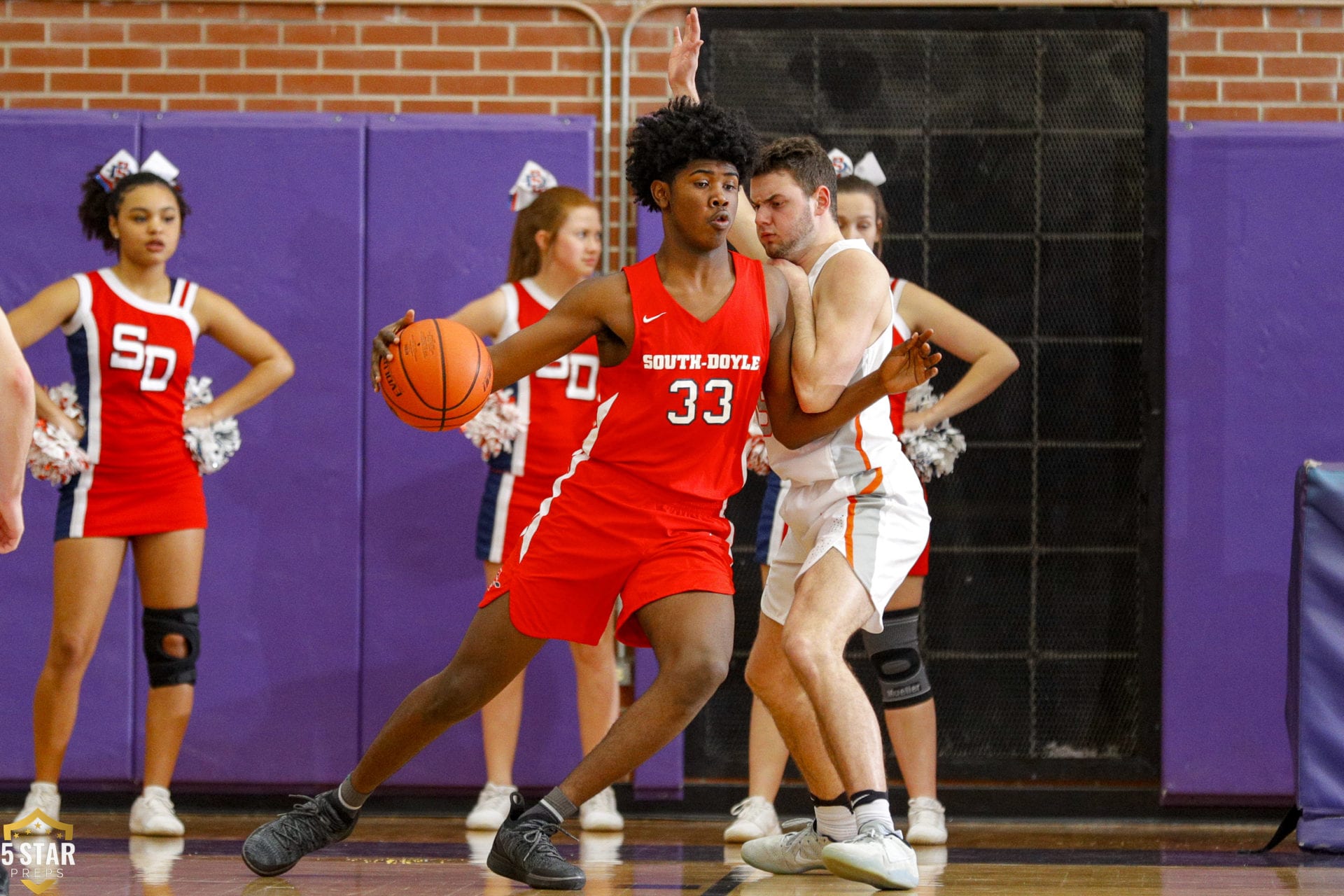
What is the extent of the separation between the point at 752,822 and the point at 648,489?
5.43 feet

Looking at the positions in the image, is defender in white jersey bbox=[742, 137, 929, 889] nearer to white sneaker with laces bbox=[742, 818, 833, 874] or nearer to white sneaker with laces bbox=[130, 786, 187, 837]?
white sneaker with laces bbox=[742, 818, 833, 874]

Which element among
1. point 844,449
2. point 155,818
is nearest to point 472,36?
point 844,449

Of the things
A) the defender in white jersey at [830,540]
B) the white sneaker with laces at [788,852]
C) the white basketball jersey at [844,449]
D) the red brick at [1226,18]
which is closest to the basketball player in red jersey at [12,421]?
the defender in white jersey at [830,540]

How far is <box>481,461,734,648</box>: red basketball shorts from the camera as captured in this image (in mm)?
3408

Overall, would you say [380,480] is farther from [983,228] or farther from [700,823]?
[983,228]

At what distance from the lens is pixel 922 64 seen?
18.1 ft

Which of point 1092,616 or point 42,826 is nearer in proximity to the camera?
point 42,826

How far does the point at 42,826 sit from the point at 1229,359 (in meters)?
4.26

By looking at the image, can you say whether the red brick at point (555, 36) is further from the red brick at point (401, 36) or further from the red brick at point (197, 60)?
the red brick at point (197, 60)

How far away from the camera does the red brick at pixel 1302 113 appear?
5.64 meters

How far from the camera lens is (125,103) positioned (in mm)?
5730

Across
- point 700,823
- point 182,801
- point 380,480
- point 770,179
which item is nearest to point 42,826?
point 182,801

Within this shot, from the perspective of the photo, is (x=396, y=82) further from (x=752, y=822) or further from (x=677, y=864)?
(x=677, y=864)

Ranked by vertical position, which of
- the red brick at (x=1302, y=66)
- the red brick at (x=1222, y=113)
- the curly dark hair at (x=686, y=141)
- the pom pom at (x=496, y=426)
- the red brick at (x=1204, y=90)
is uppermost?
the red brick at (x=1302, y=66)
